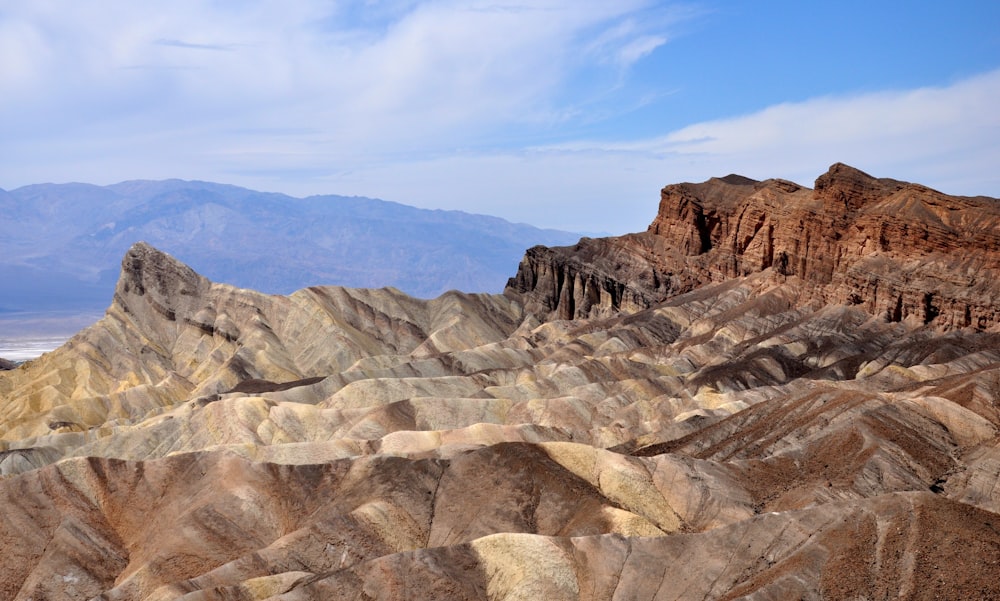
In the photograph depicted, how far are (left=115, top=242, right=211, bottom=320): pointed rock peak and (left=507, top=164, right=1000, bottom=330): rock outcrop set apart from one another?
53.9 meters

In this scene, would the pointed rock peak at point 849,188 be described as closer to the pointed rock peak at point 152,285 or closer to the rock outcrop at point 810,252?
the rock outcrop at point 810,252

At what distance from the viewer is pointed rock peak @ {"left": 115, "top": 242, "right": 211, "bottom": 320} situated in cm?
16262

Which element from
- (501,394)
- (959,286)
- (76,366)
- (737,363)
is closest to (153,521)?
(501,394)

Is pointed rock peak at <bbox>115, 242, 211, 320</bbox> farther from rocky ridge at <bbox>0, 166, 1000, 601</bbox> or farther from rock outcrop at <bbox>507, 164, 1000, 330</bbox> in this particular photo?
rock outcrop at <bbox>507, 164, 1000, 330</bbox>

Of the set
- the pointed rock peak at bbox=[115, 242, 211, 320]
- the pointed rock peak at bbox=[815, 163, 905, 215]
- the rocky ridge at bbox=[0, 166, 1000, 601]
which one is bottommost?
the rocky ridge at bbox=[0, 166, 1000, 601]

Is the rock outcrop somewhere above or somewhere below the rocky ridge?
above

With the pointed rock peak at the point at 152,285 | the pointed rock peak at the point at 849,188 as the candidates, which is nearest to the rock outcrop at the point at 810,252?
the pointed rock peak at the point at 849,188

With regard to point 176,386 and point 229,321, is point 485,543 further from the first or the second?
point 229,321

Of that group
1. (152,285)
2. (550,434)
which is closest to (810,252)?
(550,434)

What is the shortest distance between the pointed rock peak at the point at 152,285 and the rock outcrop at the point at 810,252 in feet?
177

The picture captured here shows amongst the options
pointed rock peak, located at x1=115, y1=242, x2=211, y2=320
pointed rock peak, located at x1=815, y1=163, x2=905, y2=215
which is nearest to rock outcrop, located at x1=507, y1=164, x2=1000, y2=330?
pointed rock peak, located at x1=815, y1=163, x2=905, y2=215

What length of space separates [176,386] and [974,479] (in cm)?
10182

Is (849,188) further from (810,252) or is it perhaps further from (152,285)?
(152,285)

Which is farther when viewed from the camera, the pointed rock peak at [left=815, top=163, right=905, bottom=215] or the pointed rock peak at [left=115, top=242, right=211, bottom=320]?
the pointed rock peak at [left=115, top=242, right=211, bottom=320]
